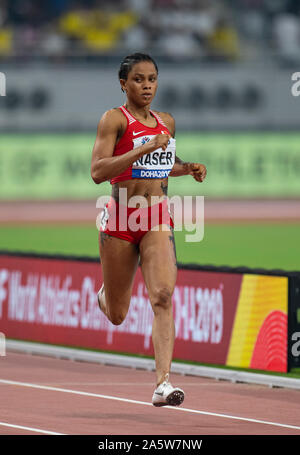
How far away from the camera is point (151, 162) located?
782cm

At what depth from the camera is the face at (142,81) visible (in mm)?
7762

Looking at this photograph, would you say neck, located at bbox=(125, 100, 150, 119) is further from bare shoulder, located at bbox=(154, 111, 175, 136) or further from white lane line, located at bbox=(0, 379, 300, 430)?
white lane line, located at bbox=(0, 379, 300, 430)

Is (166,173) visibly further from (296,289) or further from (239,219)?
(239,219)

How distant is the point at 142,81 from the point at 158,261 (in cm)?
126

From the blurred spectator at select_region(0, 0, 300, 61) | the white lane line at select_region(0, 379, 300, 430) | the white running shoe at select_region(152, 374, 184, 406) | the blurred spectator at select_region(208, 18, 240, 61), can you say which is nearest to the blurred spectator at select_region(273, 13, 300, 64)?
the blurred spectator at select_region(0, 0, 300, 61)

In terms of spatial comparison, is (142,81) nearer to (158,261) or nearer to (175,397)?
(158,261)

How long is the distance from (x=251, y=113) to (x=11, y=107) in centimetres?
681

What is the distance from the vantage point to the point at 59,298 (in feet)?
40.0

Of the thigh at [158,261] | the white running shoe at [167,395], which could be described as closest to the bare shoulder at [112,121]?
the thigh at [158,261]

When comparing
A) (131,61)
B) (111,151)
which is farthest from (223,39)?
(111,151)

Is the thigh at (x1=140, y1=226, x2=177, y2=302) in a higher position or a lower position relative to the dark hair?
lower

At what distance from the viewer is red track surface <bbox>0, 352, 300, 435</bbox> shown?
24.9ft

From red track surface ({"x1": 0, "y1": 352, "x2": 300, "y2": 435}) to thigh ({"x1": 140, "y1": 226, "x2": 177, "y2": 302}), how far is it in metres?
0.96

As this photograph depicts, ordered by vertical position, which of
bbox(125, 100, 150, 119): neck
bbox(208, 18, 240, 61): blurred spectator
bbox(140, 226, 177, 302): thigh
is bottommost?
bbox(140, 226, 177, 302): thigh
